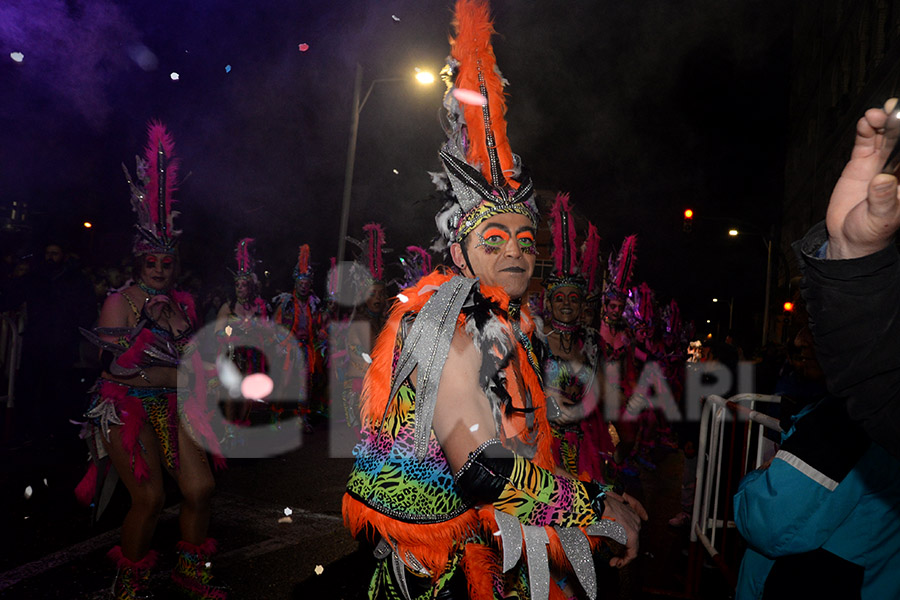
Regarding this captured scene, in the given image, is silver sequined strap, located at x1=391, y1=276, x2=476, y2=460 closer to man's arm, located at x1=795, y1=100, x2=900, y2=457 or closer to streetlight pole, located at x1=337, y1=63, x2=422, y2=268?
man's arm, located at x1=795, y1=100, x2=900, y2=457

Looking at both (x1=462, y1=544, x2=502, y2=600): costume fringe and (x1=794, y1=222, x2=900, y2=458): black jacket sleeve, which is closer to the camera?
(x1=794, y1=222, x2=900, y2=458): black jacket sleeve

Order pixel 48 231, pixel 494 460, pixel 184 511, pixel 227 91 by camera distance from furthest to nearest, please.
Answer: pixel 48 231 → pixel 227 91 → pixel 184 511 → pixel 494 460

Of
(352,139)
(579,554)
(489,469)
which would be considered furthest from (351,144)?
(579,554)

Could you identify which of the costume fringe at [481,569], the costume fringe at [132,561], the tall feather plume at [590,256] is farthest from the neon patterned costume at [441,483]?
the tall feather plume at [590,256]

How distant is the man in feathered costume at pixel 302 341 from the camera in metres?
10.2

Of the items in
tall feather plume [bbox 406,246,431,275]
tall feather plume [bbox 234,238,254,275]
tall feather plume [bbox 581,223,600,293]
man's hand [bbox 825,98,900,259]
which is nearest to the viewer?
man's hand [bbox 825,98,900,259]

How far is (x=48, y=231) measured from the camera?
619 inches

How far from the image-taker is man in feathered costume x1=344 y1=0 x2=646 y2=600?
164 cm

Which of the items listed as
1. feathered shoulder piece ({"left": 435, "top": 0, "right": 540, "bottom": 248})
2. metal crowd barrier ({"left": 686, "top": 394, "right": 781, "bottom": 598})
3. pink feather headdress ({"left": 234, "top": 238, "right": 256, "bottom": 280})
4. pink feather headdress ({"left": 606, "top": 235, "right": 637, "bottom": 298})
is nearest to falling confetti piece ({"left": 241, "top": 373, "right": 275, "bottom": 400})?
pink feather headdress ({"left": 234, "top": 238, "right": 256, "bottom": 280})

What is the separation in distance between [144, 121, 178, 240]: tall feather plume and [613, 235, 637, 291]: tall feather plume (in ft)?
19.4

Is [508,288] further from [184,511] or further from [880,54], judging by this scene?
[880,54]

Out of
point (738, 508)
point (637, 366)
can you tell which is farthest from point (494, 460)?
point (637, 366)

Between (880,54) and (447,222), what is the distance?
17.2 meters

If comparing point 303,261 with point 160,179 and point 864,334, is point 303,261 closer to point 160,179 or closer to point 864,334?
point 160,179
